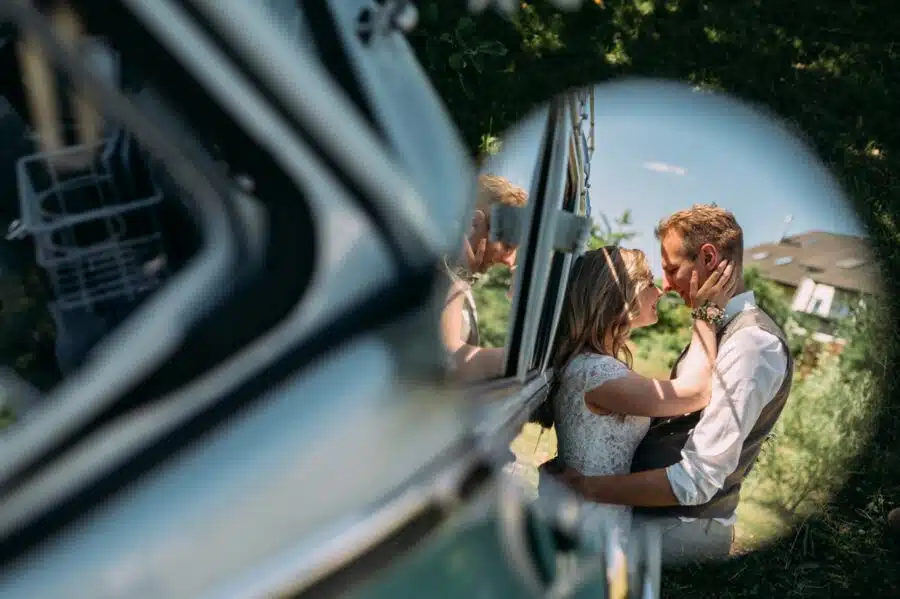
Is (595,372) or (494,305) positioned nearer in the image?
(494,305)

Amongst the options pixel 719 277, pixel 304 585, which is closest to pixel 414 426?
pixel 304 585

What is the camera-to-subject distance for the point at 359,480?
3.72 feet

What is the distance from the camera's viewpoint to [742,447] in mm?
2301

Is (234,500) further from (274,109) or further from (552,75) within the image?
(552,75)

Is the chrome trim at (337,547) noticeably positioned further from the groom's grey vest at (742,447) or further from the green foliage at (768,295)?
the green foliage at (768,295)

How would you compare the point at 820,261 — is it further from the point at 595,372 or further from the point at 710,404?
the point at 595,372

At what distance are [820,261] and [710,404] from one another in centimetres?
53

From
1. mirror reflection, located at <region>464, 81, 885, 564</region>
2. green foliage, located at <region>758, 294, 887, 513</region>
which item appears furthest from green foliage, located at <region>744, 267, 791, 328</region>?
green foliage, located at <region>758, 294, 887, 513</region>

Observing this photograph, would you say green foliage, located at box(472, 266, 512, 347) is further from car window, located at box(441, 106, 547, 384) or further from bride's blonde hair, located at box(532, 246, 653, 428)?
bride's blonde hair, located at box(532, 246, 653, 428)

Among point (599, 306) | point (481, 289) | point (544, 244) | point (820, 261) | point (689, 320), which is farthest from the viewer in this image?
point (820, 261)

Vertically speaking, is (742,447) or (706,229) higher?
(706,229)

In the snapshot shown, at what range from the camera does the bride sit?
209 cm

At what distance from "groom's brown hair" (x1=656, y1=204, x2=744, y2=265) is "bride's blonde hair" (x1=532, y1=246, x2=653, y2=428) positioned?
10 centimetres

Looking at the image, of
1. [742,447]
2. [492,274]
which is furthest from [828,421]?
[492,274]
